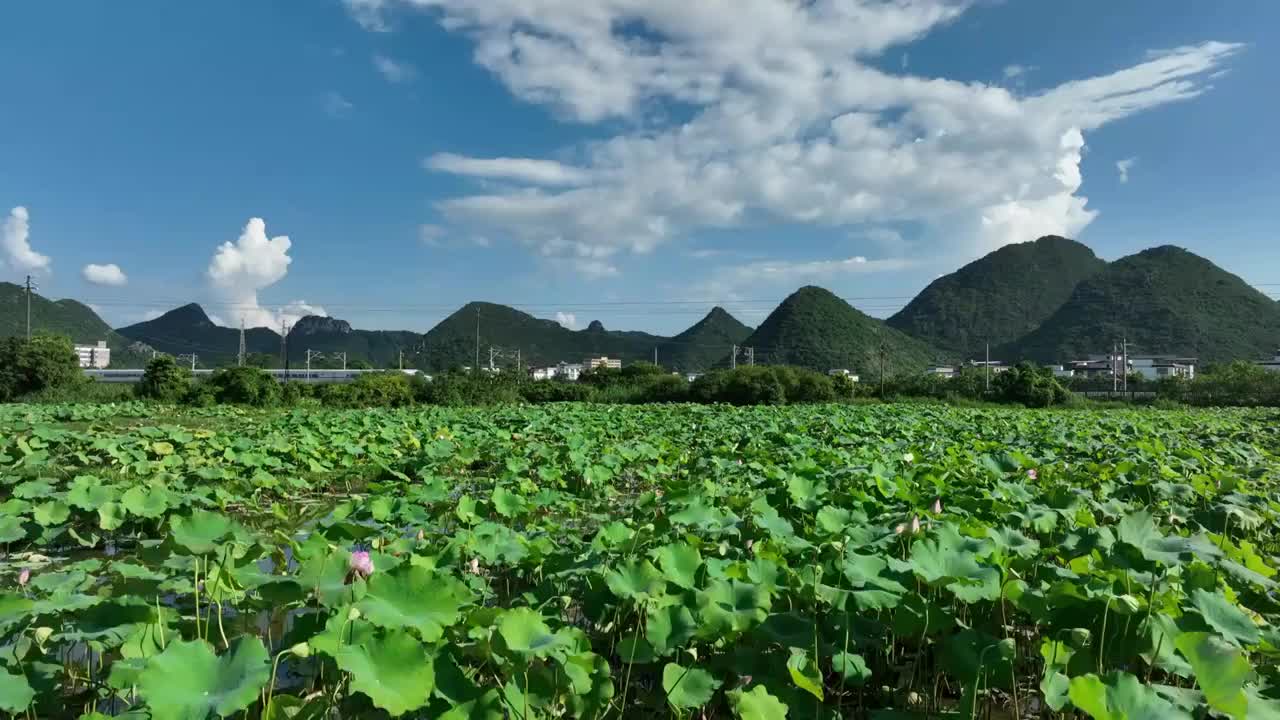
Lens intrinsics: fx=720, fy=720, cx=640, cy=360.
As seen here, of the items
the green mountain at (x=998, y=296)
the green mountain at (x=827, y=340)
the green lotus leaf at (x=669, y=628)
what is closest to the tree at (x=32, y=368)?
the green lotus leaf at (x=669, y=628)

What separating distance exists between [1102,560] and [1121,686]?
112cm

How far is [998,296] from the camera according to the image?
9850 centimetres

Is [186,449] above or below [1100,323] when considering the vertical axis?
below

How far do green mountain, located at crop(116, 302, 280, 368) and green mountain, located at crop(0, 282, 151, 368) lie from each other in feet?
22.9

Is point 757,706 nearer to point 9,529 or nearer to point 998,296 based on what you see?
point 9,529

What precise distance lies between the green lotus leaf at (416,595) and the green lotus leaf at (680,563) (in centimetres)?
75

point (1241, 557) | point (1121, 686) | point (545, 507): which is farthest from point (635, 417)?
point (1121, 686)

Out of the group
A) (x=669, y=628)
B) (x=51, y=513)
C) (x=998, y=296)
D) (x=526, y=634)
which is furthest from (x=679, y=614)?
(x=998, y=296)

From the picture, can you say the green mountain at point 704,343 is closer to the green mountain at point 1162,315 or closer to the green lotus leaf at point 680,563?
the green mountain at point 1162,315

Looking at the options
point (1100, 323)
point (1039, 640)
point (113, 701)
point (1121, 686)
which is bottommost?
point (113, 701)

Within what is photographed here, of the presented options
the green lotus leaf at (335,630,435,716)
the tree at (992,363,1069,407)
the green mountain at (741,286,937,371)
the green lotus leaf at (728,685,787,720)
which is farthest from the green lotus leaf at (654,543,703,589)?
the green mountain at (741,286,937,371)

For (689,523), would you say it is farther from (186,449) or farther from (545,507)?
(186,449)

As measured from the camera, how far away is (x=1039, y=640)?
249cm

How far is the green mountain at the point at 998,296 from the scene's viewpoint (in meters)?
94.0
